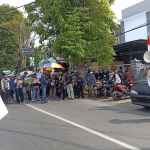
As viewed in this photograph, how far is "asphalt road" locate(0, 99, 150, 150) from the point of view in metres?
6.05

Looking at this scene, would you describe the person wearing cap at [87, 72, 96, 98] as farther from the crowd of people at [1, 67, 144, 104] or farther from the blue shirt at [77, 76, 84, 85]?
the blue shirt at [77, 76, 84, 85]

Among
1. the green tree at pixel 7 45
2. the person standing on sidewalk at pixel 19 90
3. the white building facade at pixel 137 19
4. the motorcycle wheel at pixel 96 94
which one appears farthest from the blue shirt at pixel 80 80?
the green tree at pixel 7 45

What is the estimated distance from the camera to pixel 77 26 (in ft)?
53.2

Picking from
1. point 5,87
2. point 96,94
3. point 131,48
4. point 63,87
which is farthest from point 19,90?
point 131,48

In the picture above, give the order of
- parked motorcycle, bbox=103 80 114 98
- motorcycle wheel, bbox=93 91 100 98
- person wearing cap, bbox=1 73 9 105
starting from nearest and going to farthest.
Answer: person wearing cap, bbox=1 73 9 105
parked motorcycle, bbox=103 80 114 98
motorcycle wheel, bbox=93 91 100 98

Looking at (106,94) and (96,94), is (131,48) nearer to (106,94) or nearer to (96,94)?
(96,94)

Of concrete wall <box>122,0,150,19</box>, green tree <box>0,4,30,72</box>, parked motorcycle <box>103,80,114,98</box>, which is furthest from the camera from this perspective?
green tree <box>0,4,30,72</box>

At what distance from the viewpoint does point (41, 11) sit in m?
17.3

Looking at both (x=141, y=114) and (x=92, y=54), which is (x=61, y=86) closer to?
(x=92, y=54)

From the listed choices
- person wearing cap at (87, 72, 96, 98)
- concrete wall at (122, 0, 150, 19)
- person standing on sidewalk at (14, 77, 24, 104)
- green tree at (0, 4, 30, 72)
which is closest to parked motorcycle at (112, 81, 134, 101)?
person wearing cap at (87, 72, 96, 98)

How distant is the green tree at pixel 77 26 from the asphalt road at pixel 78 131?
21.9 ft

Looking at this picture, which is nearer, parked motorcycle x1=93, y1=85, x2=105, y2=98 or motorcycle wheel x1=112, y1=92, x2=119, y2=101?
motorcycle wheel x1=112, y1=92, x2=119, y2=101

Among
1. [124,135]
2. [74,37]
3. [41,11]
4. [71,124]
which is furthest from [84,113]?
[41,11]

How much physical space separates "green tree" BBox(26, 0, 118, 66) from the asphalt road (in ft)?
21.9
